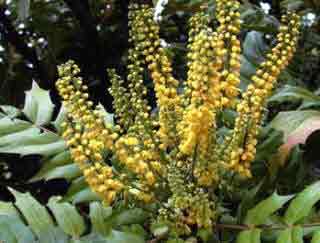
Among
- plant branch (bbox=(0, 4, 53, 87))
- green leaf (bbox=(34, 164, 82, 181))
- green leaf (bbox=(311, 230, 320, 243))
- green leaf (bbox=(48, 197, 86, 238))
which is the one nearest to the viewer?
green leaf (bbox=(311, 230, 320, 243))

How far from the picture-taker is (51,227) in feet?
6.40

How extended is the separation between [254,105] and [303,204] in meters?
0.29

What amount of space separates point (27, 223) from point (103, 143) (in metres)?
0.54

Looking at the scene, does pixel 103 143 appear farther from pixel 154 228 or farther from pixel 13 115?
pixel 13 115

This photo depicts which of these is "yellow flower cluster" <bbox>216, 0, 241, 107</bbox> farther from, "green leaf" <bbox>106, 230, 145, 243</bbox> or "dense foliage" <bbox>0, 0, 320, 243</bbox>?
"green leaf" <bbox>106, 230, 145, 243</bbox>

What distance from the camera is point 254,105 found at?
A: 5.80 ft

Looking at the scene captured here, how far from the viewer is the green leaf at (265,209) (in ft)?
5.94

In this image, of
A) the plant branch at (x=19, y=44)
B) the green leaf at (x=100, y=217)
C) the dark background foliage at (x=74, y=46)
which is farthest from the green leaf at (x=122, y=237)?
the plant branch at (x=19, y=44)

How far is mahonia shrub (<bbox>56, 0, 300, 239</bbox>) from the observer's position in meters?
1.72

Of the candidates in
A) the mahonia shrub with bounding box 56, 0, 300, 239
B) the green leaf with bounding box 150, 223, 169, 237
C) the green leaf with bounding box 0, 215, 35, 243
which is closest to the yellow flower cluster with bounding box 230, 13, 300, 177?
the mahonia shrub with bounding box 56, 0, 300, 239

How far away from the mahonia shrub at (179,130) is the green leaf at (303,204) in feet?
0.49

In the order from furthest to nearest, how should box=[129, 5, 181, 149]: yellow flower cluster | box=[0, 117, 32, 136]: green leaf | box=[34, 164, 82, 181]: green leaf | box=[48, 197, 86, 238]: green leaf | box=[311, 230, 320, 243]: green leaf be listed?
1. box=[0, 117, 32, 136]: green leaf
2. box=[34, 164, 82, 181]: green leaf
3. box=[48, 197, 86, 238]: green leaf
4. box=[129, 5, 181, 149]: yellow flower cluster
5. box=[311, 230, 320, 243]: green leaf

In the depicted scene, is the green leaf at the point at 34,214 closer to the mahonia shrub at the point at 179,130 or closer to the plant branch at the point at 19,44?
the mahonia shrub at the point at 179,130

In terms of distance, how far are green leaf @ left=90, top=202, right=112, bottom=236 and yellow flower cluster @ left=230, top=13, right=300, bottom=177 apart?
0.42 meters
